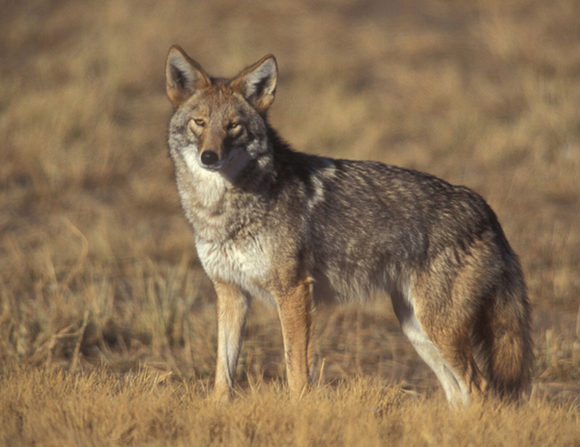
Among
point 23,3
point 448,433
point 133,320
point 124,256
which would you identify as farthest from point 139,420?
point 23,3

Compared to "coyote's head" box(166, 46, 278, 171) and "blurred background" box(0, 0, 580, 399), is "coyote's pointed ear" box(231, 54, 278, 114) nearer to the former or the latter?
"coyote's head" box(166, 46, 278, 171)

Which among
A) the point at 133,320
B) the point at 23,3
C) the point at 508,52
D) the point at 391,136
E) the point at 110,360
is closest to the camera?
the point at 110,360

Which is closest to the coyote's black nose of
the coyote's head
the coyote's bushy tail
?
the coyote's head

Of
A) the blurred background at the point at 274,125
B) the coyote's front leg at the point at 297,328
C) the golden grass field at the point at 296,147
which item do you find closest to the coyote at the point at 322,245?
the coyote's front leg at the point at 297,328

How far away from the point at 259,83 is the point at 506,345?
2371 mm

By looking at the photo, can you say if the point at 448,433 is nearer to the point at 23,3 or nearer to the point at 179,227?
the point at 179,227

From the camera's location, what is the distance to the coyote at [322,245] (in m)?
4.04

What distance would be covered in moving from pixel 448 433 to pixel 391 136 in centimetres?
803

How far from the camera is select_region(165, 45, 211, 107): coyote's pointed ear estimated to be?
4.18m

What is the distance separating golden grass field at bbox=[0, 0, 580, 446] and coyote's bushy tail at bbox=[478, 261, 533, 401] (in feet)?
1.08

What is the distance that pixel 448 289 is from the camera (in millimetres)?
4238

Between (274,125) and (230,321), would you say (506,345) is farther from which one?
(274,125)

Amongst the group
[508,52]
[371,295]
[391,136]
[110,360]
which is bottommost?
[110,360]

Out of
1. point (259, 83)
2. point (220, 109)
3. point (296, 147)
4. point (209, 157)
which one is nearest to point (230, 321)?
point (209, 157)
